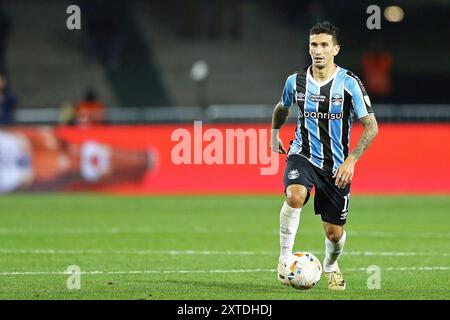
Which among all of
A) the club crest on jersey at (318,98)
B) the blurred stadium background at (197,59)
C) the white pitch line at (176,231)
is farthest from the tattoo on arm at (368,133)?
the blurred stadium background at (197,59)

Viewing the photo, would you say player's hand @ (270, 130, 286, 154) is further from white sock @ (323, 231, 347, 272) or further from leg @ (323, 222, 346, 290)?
white sock @ (323, 231, 347, 272)

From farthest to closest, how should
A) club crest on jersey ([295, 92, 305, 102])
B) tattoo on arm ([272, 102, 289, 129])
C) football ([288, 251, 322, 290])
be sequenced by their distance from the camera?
tattoo on arm ([272, 102, 289, 129]) → club crest on jersey ([295, 92, 305, 102]) → football ([288, 251, 322, 290])

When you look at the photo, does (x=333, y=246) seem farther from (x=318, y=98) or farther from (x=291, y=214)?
(x=318, y=98)

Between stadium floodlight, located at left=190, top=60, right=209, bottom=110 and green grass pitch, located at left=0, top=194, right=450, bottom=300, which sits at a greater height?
stadium floodlight, located at left=190, top=60, right=209, bottom=110

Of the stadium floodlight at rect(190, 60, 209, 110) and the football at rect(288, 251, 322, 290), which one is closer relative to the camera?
the football at rect(288, 251, 322, 290)

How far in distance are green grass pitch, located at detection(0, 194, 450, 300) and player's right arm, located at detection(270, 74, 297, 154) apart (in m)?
1.23

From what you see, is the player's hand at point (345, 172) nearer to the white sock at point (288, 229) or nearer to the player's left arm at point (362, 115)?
the player's left arm at point (362, 115)

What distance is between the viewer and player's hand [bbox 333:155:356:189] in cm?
924

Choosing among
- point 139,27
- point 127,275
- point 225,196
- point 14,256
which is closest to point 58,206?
point 225,196

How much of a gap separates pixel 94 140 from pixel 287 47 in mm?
10873

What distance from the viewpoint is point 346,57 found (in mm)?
29984

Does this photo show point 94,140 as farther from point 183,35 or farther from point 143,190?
point 183,35

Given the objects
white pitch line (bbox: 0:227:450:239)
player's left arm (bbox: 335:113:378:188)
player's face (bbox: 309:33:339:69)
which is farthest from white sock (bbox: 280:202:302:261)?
white pitch line (bbox: 0:227:450:239)

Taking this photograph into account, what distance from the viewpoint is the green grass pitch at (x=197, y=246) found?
9.42 m
